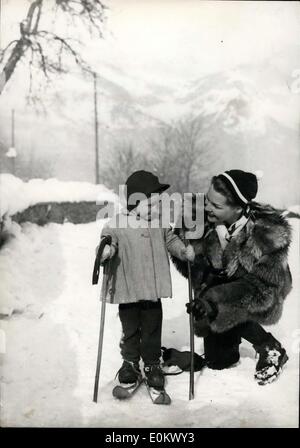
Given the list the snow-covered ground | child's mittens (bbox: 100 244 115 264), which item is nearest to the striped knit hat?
child's mittens (bbox: 100 244 115 264)

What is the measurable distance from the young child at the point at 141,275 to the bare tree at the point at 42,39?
1592 millimetres

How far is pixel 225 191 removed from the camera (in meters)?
3.10

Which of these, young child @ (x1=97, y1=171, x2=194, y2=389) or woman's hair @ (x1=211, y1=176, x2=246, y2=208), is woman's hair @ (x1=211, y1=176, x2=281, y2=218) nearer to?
woman's hair @ (x1=211, y1=176, x2=246, y2=208)

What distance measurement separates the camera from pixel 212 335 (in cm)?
329

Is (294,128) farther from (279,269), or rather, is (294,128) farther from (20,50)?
(20,50)

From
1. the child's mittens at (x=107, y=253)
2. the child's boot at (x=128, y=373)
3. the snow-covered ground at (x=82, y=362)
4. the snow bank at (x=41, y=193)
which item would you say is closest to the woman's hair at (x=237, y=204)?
the child's mittens at (x=107, y=253)

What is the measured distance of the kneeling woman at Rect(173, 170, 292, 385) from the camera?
3043 millimetres

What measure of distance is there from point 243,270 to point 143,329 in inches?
32.1

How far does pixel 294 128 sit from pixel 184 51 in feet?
4.10

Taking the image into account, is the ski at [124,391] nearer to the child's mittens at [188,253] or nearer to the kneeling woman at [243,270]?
the kneeling woman at [243,270]

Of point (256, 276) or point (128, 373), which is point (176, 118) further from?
point (128, 373)

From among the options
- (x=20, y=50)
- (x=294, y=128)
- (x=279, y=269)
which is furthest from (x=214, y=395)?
(x=20, y=50)

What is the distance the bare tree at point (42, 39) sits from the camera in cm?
359

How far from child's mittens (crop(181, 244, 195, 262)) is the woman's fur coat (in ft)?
0.89
